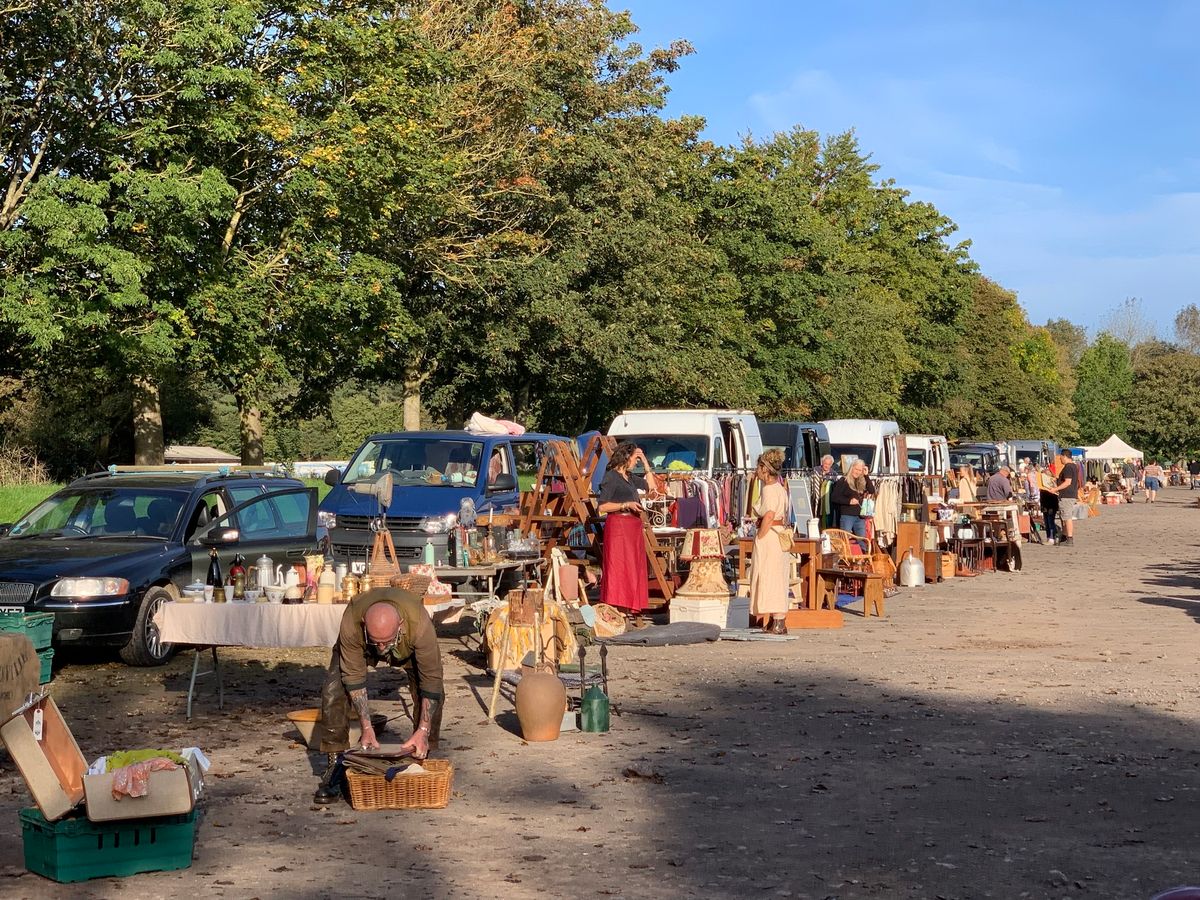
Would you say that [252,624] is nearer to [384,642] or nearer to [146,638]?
[384,642]

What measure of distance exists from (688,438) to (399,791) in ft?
51.8

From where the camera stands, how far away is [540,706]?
33.8 feet

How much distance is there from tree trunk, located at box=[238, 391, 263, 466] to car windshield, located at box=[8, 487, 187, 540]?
15.7 m

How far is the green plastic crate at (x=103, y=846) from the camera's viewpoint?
22.5 ft

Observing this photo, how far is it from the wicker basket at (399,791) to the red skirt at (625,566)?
9.21m

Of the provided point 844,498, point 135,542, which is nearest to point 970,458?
point 844,498

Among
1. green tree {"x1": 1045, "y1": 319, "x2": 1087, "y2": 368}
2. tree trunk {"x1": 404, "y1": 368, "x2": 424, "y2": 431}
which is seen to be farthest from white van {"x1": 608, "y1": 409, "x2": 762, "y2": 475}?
green tree {"x1": 1045, "y1": 319, "x2": 1087, "y2": 368}

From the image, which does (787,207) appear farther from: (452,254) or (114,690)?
(114,690)

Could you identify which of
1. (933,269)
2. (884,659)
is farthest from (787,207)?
(884,659)

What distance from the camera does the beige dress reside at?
16.7 metres

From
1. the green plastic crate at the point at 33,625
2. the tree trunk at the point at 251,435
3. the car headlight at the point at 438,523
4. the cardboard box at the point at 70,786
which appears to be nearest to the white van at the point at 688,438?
the car headlight at the point at 438,523

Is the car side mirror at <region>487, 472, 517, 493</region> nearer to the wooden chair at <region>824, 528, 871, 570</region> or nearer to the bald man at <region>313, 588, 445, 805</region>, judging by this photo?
the wooden chair at <region>824, 528, 871, 570</region>

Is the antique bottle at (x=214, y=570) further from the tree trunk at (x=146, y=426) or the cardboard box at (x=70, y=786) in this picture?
the tree trunk at (x=146, y=426)

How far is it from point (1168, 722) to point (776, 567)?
611cm
